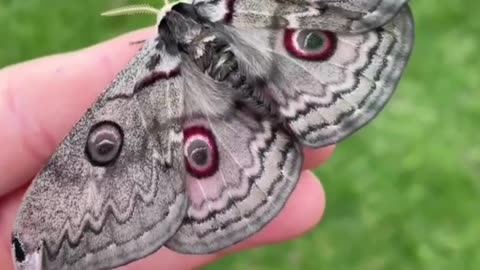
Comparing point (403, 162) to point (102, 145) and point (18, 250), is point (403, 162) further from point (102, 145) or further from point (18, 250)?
point (18, 250)

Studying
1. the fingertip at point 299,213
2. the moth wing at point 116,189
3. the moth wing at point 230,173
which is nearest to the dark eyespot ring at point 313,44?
the moth wing at point 230,173

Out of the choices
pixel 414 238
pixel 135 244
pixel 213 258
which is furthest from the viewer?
pixel 414 238

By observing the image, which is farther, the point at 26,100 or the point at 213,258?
the point at 213,258

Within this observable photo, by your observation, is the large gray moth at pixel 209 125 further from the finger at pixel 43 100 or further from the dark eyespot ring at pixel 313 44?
the finger at pixel 43 100

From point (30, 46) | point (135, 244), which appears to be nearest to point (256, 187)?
point (135, 244)

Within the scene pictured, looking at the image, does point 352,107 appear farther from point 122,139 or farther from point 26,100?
point 26,100

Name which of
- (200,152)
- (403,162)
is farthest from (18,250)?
(403,162)

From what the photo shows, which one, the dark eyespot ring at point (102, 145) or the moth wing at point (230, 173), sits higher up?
the dark eyespot ring at point (102, 145)
